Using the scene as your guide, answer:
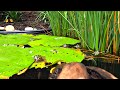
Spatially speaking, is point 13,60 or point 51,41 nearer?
point 13,60

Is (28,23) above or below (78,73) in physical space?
above

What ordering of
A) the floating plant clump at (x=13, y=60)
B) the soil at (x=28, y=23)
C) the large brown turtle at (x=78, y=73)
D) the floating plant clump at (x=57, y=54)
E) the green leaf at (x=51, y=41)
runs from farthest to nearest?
the soil at (x=28, y=23), the green leaf at (x=51, y=41), the floating plant clump at (x=57, y=54), the floating plant clump at (x=13, y=60), the large brown turtle at (x=78, y=73)

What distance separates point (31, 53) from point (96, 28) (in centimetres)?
40

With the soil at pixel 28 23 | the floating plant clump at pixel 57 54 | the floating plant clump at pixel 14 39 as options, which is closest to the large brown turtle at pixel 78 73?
the floating plant clump at pixel 57 54

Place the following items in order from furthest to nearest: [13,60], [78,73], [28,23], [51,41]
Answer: [28,23]
[51,41]
[13,60]
[78,73]

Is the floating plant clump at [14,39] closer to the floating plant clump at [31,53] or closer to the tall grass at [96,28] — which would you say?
the floating plant clump at [31,53]

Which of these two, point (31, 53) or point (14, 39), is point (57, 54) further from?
point (14, 39)

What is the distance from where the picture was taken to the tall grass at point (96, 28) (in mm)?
1658

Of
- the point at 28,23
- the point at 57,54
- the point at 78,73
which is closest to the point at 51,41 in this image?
the point at 57,54

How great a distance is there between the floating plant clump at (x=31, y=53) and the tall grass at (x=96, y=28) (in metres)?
0.08

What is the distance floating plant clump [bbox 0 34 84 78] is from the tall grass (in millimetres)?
84

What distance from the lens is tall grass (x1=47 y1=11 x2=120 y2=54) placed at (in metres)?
1.66

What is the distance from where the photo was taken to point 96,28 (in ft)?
5.63
